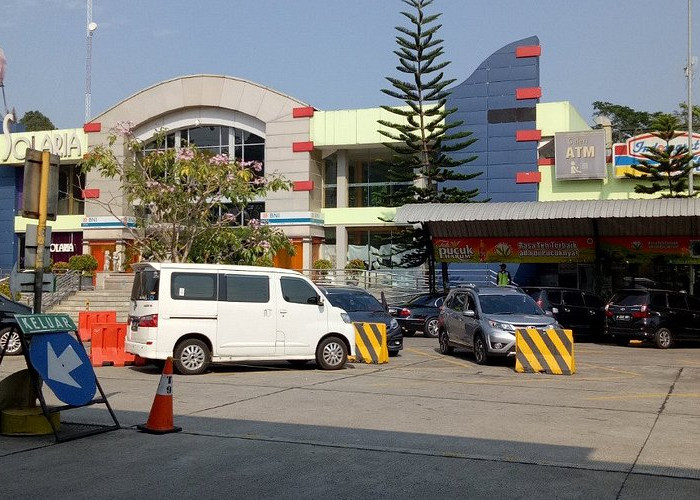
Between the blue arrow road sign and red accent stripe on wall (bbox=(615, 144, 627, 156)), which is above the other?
red accent stripe on wall (bbox=(615, 144, 627, 156))

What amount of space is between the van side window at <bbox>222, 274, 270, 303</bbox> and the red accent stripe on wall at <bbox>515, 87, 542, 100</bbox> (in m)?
26.5

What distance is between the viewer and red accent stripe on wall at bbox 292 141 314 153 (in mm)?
42438

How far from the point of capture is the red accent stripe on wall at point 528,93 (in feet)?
128

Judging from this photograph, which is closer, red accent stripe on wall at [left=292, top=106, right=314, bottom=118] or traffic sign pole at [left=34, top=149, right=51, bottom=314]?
traffic sign pole at [left=34, top=149, right=51, bottom=314]

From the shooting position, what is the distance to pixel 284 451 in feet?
27.7

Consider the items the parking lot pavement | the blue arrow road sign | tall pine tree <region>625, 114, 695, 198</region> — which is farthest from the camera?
tall pine tree <region>625, 114, 695, 198</region>

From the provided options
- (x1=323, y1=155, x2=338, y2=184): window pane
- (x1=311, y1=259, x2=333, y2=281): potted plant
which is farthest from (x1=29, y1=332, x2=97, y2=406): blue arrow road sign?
(x1=323, y1=155, x2=338, y2=184): window pane

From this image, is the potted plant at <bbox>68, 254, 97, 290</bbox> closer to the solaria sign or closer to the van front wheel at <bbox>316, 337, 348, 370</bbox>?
the solaria sign

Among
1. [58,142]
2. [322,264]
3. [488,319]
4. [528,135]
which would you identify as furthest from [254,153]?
[488,319]

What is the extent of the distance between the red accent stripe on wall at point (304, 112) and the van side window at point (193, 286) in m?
28.2

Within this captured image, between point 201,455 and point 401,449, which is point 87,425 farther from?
point 401,449

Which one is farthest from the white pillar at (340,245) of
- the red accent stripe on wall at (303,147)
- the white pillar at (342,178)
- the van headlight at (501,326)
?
the van headlight at (501,326)

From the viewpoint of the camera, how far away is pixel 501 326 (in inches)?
680

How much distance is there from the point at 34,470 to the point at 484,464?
413cm
